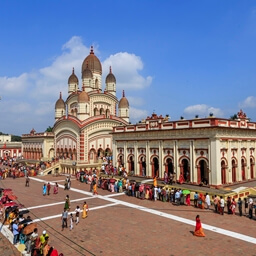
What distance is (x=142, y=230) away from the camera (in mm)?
14641

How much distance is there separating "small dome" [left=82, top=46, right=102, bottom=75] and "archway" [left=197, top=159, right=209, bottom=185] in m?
28.8

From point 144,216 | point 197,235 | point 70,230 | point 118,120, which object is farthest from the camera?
point 118,120

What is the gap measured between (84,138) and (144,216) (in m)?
25.1

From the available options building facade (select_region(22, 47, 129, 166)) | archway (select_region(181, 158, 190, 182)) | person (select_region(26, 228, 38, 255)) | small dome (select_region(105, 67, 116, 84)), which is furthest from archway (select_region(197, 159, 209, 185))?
small dome (select_region(105, 67, 116, 84))

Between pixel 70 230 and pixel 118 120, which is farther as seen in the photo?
pixel 118 120

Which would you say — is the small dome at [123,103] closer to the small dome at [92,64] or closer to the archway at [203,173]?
the small dome at [92,64]

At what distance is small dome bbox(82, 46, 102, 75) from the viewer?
4772 cm

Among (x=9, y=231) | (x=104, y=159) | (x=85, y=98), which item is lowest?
(x=9, y=231)

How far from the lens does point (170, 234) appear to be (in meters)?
→ 14.0

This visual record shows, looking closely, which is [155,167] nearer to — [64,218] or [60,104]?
[64,218]

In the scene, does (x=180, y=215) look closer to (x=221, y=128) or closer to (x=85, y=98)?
(x=221, y=128)

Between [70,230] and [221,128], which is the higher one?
[221,128]

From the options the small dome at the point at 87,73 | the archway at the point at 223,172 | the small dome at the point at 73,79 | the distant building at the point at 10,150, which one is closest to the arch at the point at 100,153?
the small dome at the point at 87,73

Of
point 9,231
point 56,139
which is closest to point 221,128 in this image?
point 9,231
